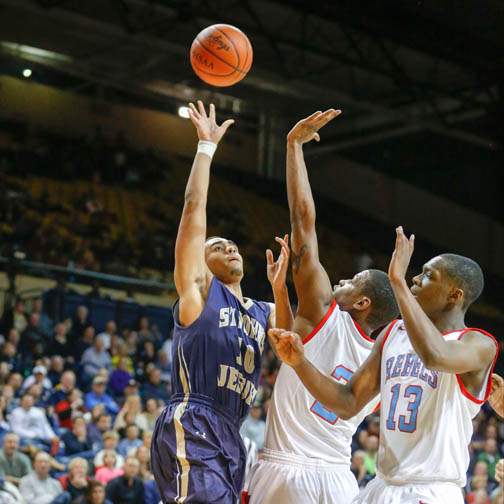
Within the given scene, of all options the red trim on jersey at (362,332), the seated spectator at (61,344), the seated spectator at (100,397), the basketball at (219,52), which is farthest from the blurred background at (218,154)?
the red trim on jersey at (362,332)

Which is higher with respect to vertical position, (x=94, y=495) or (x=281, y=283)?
(x=281, y=283)

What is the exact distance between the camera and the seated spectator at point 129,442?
1121cm

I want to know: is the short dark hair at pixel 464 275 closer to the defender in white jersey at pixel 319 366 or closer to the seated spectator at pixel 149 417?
the defender in white jersey at pixel 319 366

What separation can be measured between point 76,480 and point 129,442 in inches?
52.0

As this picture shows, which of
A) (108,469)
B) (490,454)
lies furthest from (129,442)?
(490,454)

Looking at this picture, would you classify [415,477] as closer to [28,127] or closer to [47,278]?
[47,278]

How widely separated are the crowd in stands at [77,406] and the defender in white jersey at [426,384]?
6038 mm

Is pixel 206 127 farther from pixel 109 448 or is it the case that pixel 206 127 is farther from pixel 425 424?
pixel 109 448

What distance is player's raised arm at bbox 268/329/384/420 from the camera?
169 inches

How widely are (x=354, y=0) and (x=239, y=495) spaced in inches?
562

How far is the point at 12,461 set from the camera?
10.2m

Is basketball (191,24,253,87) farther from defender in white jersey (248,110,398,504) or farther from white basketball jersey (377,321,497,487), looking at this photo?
white basketball jersey (377,321,497,487)

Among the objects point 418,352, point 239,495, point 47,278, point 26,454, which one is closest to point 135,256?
point 47,278

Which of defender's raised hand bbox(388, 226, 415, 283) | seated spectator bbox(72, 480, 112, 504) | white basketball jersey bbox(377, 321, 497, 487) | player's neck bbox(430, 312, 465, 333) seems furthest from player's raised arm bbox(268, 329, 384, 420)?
seated spectator bbox(72, 480, 112, 504)
